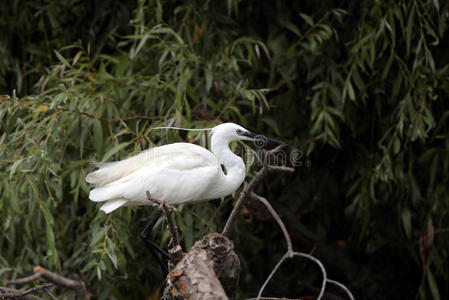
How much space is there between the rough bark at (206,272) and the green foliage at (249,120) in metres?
0.74

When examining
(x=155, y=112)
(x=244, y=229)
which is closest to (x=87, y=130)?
(x=155, y=112)

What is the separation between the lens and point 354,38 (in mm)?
2711

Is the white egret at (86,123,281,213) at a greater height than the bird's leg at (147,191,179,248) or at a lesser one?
lesser

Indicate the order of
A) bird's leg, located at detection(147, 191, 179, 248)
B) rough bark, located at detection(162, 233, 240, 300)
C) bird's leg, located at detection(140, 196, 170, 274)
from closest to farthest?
1. rough bark, located at detection(162, 233, 240, 300)
2. bird's leg, located at detection(147, 191, 179, 248)
3. bird's leg, located at detection(140, 196, 170, 274)

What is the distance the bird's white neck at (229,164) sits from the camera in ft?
6.64

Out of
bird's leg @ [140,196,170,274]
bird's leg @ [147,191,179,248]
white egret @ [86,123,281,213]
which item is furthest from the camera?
bird's leg @ [140,196,170,274]

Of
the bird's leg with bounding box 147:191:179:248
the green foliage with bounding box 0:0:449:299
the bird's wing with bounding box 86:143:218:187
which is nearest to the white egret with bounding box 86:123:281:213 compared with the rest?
the bird's wing with bounding box 86:143:218:187

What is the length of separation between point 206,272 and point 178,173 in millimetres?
818

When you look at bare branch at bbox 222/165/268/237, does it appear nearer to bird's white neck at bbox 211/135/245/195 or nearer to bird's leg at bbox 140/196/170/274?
bird's white neck at bbox 211/135/245/195

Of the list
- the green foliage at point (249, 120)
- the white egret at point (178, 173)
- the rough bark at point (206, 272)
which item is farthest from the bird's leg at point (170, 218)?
the green foliage at point (249, 120)

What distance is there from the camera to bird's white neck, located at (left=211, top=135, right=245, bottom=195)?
2025mm

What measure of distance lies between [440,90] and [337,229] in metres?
1.11

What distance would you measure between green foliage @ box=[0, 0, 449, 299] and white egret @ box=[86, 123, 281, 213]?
12 cm

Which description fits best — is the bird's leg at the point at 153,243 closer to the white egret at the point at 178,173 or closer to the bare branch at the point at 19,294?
the white egret at the point at 178,173
